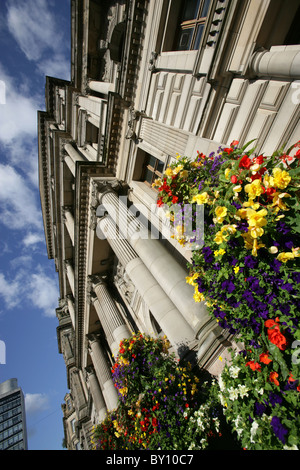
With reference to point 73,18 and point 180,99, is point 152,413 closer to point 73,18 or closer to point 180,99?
point 180,99

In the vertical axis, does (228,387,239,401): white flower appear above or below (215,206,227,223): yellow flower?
below

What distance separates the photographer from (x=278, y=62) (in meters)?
3.59

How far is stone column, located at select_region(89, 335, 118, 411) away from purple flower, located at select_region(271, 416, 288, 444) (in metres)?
9.04

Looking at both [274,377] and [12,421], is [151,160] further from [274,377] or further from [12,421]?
[12,421]

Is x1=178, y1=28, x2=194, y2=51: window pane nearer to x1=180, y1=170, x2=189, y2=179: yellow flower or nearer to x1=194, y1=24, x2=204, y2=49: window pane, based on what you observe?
x1=194, y1=24, x2=204, y2=49: window pane

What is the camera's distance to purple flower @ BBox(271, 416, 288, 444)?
2277mm

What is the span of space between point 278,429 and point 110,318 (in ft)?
30.6

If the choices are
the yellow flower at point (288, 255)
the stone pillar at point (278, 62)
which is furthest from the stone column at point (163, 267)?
the stone pillar at point (278, 62)

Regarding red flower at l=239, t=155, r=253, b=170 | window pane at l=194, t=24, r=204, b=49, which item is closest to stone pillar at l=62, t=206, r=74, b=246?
window pane at l=194, t=24, r=204, b=49

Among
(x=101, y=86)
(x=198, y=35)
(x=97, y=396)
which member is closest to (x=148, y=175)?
(x=198, y=35)
